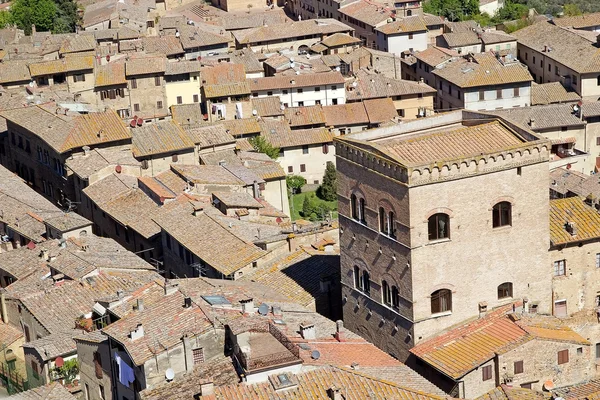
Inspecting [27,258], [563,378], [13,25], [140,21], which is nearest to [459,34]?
[140,21]

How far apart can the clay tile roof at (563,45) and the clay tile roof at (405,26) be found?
842 centimetres

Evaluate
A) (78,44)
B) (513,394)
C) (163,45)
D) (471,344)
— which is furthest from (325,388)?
(78,44)

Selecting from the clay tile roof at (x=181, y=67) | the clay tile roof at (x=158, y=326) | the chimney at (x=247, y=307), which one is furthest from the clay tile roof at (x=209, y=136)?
the chimney at (x=247, y=307)

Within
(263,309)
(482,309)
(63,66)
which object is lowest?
(482,309)

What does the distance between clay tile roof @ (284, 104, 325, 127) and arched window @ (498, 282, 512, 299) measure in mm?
42236

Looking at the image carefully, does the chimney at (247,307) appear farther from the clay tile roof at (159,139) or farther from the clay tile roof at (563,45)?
the clay tile roof at (563,45)

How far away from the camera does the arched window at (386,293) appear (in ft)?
179

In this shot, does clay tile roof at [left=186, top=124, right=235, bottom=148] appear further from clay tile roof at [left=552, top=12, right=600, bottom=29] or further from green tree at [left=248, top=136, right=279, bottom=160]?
clay tile roof at [left=552, top=12, right=600, bottom=29]

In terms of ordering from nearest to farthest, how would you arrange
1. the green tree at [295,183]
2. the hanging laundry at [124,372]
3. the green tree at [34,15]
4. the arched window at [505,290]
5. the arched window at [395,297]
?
the hanging laundry at [124,372] → the arched window at [395,297] → the arched window at [505,290] → the green tree at [295,183] → the green tree at [34,15]

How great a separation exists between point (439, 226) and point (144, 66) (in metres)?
51.3

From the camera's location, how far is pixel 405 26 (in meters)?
121

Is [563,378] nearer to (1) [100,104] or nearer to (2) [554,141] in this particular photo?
(2) [554,141]

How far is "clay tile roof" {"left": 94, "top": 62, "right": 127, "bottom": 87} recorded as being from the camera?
9894 cm

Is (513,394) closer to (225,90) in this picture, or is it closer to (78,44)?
(225,90)
